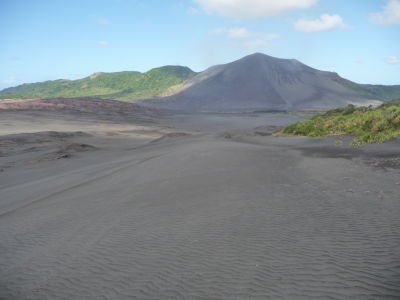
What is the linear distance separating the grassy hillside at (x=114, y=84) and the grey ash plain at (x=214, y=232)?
136673 millimetres

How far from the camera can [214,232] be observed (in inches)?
208

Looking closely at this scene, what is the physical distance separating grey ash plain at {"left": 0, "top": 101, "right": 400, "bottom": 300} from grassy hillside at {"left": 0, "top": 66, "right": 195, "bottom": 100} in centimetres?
13667

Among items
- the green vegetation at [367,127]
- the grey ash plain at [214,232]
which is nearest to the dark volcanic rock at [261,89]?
the green vegetation at [367,127]

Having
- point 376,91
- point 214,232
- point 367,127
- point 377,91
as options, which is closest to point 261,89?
point 376,91

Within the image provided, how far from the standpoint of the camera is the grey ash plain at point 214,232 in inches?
149

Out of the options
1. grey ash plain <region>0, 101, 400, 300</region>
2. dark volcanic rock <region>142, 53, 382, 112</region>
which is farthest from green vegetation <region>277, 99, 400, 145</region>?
dark volcanic rock <region>142, 53, 382, 112</region>

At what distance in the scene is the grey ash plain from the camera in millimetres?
3795

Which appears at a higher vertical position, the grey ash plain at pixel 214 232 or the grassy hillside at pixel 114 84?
the grassy hillside at pixel 114 84

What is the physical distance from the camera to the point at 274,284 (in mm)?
3652

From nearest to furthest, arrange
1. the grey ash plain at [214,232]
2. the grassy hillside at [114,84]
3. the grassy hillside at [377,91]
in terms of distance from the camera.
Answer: the grey ash plain at [214,232], the grassy hillside at [377,91], the grassy hillside at [114,84]

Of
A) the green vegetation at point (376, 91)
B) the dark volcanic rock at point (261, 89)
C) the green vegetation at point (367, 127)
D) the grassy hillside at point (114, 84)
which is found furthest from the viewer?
the grassy hillside at point (114, 84)

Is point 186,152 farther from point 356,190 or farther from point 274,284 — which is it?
point 274,284

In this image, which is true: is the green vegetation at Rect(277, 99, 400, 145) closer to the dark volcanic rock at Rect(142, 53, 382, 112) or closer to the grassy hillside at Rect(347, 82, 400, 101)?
the dark volcanic rock at Rect(142, 53, 382, 112)

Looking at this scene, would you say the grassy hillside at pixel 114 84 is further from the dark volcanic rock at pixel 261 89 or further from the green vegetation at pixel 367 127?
the green vegetation at pixel 367 127
